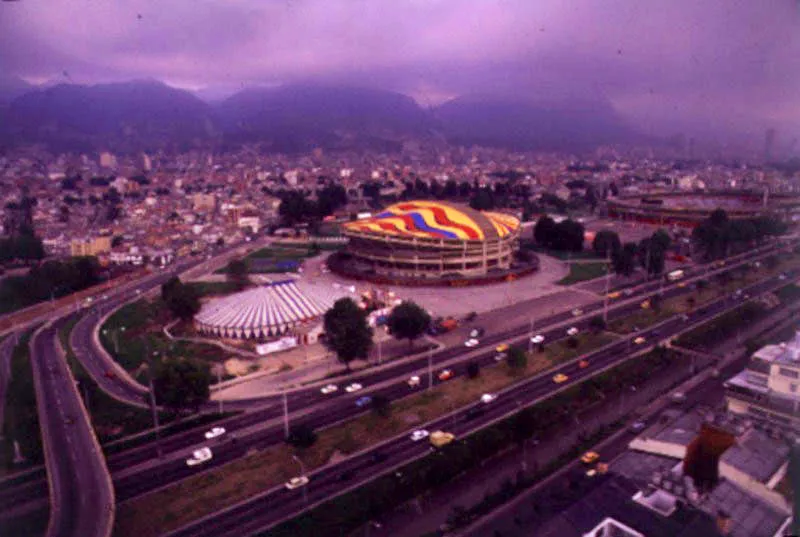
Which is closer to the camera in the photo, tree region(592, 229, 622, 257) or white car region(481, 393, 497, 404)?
white car region(481, 393, 497, 404)

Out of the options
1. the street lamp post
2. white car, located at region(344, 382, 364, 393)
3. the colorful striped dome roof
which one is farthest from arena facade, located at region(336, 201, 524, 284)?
the street lamp post

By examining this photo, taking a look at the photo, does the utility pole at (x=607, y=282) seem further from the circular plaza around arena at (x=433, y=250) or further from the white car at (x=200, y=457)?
the white car at (x=200, y=457)

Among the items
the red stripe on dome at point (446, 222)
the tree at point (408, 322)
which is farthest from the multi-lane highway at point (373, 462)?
the red stripe on dome at point (446, 222)

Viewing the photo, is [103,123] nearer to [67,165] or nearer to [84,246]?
[67,165]

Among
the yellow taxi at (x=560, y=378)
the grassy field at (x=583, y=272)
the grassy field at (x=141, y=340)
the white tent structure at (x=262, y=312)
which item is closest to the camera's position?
the yellow taxi at (x=560, y=378)

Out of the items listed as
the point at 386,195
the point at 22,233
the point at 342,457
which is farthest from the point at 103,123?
the point at 342,457

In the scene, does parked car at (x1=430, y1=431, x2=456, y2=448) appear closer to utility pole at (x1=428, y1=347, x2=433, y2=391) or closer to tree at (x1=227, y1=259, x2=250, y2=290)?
utility pole at (x1=428, y1=347, x2=433, y2=391)
